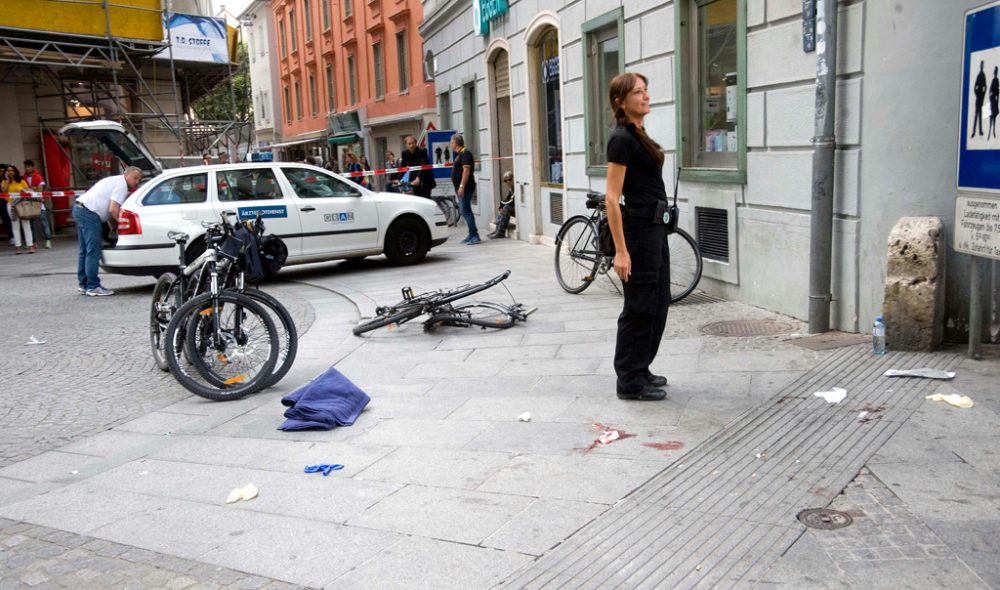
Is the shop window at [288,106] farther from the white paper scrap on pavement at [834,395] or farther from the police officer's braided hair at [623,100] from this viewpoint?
the white paper scrap on pavement at [834,395]

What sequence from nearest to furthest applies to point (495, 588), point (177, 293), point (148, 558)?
1. point (495, 588)
2. point (148, 558)
3. point (177, 293)

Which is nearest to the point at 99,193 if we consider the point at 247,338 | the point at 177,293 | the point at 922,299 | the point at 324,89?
the point at 177,293

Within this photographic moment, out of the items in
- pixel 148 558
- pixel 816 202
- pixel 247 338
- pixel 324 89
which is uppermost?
pixel 324 89

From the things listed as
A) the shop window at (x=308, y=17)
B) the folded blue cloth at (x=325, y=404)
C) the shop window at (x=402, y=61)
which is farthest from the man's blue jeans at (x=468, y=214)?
the shop window at (x=308, y=17)

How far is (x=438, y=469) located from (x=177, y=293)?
3.30 metres

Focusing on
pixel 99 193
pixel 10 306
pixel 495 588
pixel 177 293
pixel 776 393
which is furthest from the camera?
pixel 99 193

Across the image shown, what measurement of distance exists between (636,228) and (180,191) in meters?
7.87

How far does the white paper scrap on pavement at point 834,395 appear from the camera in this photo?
4.83m

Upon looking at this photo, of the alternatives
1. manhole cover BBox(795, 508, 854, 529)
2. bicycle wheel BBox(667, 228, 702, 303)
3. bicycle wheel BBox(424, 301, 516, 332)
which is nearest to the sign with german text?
bicycle wheel BBox(424, 301, 516, 332)

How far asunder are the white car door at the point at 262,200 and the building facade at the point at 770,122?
3824 mm

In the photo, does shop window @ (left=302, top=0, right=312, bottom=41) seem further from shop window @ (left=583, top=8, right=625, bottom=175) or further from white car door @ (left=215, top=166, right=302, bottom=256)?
shop window @ (left=583, top=8, right=625, bottom=175)

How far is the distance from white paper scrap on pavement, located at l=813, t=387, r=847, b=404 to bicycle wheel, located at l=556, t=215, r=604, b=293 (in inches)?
153

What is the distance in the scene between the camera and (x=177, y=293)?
6.64m

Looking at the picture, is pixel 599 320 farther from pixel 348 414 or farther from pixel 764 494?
pixel 764 494
